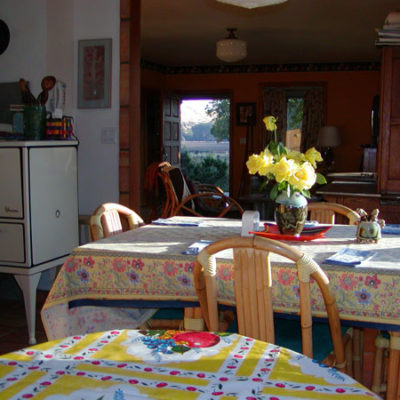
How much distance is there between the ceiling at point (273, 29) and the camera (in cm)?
587

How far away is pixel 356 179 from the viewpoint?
15.4ft

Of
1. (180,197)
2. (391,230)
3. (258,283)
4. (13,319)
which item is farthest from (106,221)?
(180,197)

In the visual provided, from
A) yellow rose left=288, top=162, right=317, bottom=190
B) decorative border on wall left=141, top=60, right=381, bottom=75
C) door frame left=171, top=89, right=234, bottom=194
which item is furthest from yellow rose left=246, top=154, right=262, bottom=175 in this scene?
door frame left=171, top=89, right=234, bottom=194

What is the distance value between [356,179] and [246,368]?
152 inches

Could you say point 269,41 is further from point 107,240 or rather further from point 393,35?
point 107,240

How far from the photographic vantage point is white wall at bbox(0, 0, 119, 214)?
409 cm

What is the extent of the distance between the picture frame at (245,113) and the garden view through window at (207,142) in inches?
72.2

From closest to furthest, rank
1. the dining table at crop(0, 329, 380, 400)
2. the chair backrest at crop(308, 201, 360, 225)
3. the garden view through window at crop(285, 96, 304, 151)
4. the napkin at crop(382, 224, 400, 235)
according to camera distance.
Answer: the dining table at crop(0, 329, 380, 400), the napkin at crop(382, 224, 400, 235), the chair backrest at crop(308, 201, 360, 225), the garden view through window at crop(285, 96, 304, 151)

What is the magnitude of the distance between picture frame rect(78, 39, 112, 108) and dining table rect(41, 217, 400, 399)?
70.1 inches

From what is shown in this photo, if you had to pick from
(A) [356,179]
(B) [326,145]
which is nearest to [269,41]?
(B) [326,145]

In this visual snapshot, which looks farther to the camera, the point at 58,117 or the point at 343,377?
the point at 58,117

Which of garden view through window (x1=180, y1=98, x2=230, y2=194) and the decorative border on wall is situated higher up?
the decorative border on wall

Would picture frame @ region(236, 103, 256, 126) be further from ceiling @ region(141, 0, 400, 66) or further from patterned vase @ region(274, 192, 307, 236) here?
patterned vase @ region(274, 192, 307, 236)

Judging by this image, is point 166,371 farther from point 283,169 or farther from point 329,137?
point 329,137
